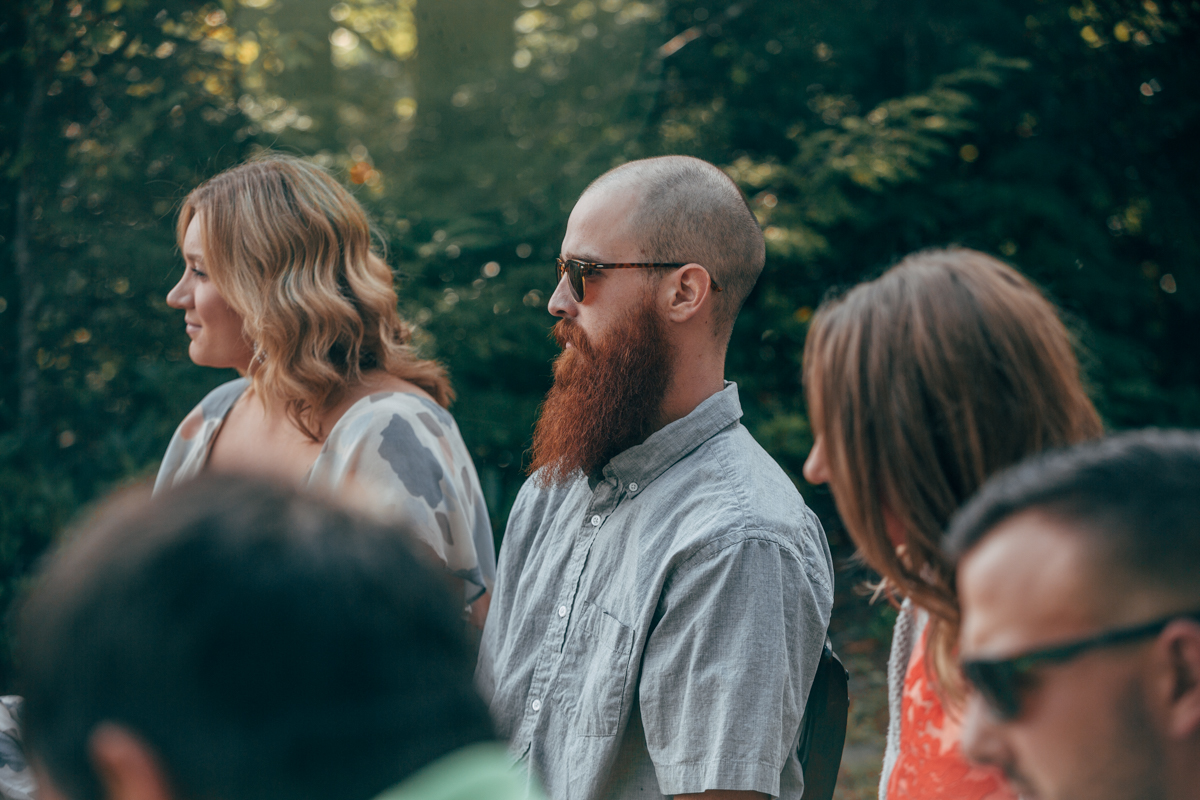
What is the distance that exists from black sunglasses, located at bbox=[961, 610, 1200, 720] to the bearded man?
71 centimetres

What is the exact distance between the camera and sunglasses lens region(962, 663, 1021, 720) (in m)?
0.95

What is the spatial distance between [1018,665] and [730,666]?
0.77 meters

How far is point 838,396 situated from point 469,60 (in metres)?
5.40

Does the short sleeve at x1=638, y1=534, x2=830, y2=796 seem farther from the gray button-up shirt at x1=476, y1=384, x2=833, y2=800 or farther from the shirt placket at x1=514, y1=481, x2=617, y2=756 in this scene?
the shirt placket at x1=514, y1=481, x2=617, y2=756

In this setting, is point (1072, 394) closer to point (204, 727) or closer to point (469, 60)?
point (204, 727)

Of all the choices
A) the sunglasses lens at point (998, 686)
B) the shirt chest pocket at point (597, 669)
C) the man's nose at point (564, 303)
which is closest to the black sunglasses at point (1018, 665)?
the sunglasses lens at point (998, 686)

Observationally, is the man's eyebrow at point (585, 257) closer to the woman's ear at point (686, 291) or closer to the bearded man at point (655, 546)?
the bearded man at point (655, 546)

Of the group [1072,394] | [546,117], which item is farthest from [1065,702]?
[546,117]

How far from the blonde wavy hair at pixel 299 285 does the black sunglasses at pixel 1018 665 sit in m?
1.86

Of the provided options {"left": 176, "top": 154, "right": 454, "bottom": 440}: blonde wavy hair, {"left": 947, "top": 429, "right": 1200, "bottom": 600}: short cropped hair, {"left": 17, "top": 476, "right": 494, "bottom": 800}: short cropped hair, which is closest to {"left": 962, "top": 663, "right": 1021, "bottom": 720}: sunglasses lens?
Result: {"left": 947, "top": 429, "right": 1200, "bottom": 600}: short cropped hair

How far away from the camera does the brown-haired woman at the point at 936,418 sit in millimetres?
1294

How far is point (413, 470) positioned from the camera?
230cm

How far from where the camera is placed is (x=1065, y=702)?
911 millimetres

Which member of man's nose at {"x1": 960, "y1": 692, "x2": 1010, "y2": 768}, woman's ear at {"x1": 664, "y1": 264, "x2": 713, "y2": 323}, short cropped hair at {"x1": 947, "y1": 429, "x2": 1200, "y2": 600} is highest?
short cropped hair at {"x1": 947, "y1": 429, "x2": 1200, "y2": 600}
